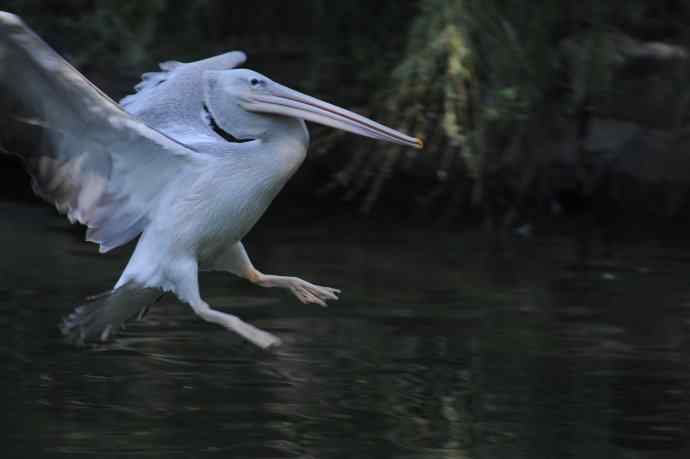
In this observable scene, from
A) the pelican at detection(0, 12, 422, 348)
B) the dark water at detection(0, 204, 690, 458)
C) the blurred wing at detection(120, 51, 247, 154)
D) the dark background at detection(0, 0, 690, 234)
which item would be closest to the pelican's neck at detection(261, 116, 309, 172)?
the pelican at detection(0, 12, 422, 348)

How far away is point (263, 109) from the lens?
17.3 ft

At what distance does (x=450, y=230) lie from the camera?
1038 cm

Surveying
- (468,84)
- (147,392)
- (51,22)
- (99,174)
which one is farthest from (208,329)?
(51,22)

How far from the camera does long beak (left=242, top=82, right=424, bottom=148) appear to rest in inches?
206

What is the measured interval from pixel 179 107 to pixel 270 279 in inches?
31.0

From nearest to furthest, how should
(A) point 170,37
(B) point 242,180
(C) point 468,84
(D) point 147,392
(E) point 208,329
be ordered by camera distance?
(B) point 242,180 → (D) point 147,392 → (E) point 208,329 → (C) point 468,84 → (A) point 170,37

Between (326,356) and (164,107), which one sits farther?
(326,356)

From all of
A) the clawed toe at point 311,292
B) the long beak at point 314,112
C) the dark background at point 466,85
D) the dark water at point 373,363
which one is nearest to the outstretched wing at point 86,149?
the long beak at point 314,112

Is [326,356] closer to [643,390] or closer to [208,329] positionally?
[208,329]

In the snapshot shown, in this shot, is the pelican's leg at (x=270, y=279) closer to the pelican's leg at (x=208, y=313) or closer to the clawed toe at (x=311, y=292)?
the clawed toe at (x=311, y=292)

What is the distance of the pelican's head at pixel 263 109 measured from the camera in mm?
5234

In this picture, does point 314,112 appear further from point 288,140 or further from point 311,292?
point 311,292

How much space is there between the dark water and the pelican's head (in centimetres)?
104

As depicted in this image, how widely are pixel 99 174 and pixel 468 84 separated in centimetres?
341
